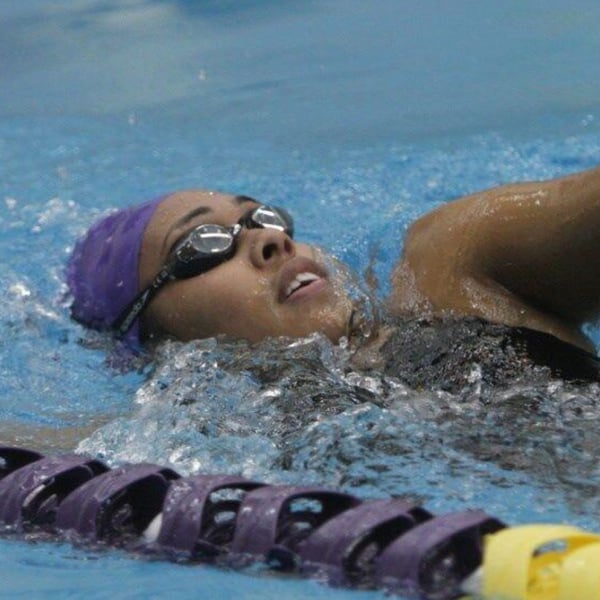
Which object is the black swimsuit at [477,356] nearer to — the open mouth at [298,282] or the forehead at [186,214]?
the open mouth at [298,282]

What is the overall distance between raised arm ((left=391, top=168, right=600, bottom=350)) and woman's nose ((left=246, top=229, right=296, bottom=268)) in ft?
0.90

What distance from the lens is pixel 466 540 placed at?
1.76 m

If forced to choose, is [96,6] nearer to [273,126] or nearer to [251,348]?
[273,126]

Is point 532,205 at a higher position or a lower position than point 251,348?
higher

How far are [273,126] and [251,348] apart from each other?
8.03 feet

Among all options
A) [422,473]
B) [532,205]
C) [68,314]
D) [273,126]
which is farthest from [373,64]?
[422,473]

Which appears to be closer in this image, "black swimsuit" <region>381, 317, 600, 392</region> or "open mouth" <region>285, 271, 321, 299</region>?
"black swimsuit" <region>381, 317, 600, 392</region>

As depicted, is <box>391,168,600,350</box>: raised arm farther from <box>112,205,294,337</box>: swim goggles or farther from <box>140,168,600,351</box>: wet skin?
<box>112,205,294,337</box>: swim goggles

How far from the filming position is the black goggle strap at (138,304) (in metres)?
3.07

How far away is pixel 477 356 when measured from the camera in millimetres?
2736

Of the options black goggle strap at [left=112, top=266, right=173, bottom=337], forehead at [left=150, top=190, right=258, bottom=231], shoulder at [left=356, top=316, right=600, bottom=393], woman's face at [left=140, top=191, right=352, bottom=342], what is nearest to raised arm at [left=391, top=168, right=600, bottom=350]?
shoulder at [left=356, top=316, right=600, bottom=393]

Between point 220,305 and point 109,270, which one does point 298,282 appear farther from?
point 109,270

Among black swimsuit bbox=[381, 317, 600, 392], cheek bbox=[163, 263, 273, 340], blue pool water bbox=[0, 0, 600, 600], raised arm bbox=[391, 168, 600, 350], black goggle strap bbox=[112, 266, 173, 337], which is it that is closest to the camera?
blue pool water bbox=[0, 0, 600, 600]

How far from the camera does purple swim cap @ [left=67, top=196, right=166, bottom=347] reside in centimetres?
316
